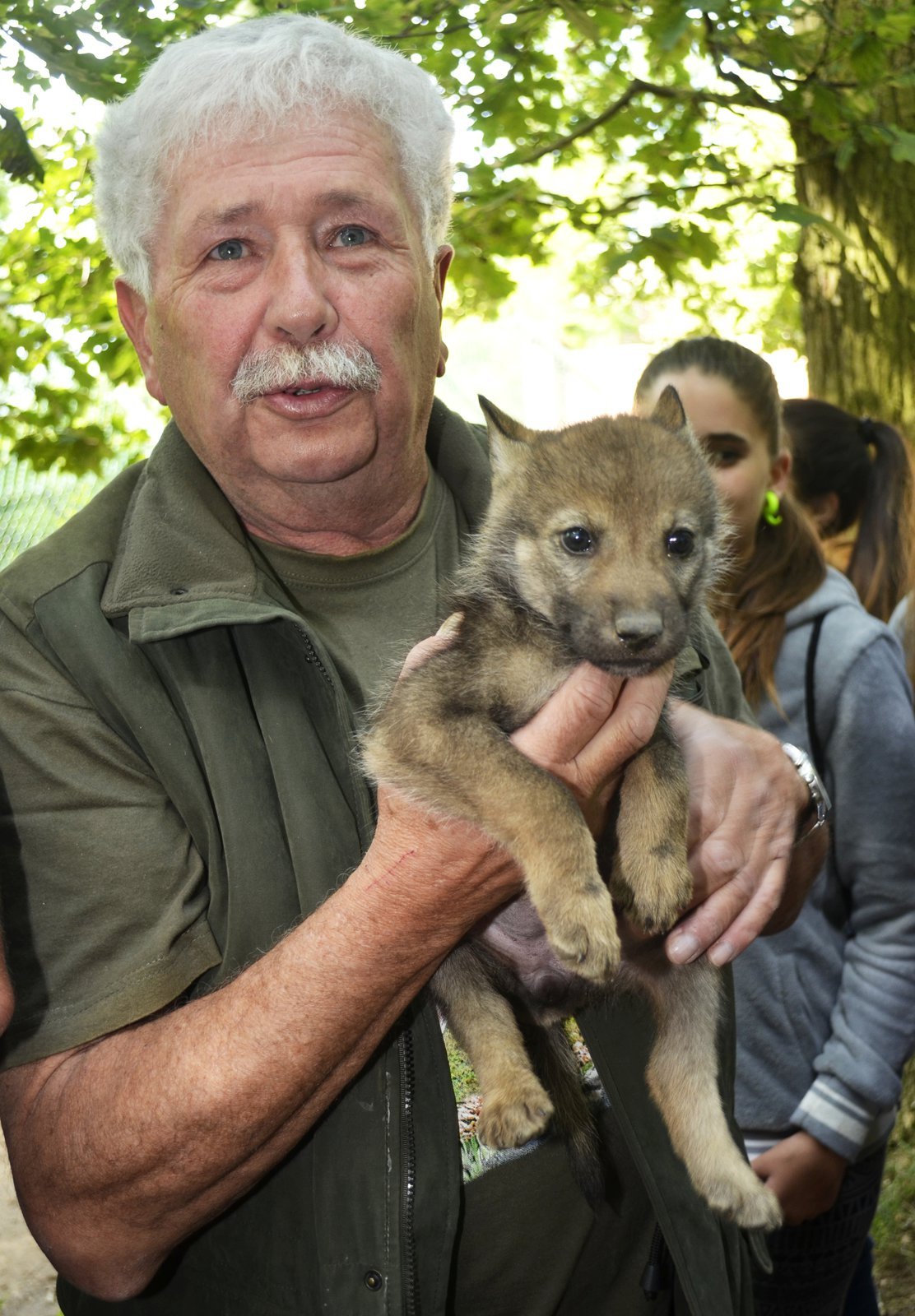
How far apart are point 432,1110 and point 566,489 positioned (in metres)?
1.16

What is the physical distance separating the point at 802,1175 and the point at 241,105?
2.70 meters

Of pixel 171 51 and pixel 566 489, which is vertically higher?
pixel 171 51

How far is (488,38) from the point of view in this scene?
4.25 metres

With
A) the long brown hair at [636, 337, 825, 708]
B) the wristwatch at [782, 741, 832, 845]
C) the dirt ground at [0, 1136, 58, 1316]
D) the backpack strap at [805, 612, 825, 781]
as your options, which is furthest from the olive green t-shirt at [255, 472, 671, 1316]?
the dirt ground at [0, 1136, 58, 1316]

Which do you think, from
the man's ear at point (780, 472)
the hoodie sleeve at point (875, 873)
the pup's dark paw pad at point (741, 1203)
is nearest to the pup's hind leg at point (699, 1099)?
the pup's dark paw pad at point (741, 1203)

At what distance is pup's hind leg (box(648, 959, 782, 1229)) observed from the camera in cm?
242

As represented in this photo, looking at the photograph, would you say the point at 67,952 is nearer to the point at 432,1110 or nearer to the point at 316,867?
the point at 316,867

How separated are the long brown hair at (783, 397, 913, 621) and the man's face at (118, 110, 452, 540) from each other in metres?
2.38

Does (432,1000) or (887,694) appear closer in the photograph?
(432,1000)

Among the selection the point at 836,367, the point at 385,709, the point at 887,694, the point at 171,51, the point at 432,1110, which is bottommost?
the point at 432,1110

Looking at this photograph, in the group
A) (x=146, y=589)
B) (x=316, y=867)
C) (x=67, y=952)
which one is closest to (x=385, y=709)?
(x=316, y=867)

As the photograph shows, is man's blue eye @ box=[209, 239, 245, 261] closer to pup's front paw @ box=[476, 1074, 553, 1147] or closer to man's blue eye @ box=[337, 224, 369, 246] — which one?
man's blue eye @ box=[337, 224, 369, 246]

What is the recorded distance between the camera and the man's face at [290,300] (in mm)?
2332

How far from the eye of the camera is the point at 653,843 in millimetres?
2268
